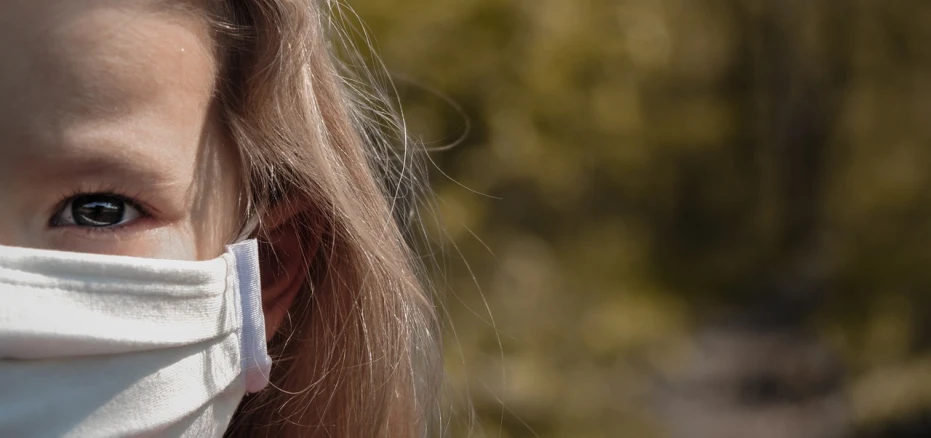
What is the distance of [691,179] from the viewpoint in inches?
202

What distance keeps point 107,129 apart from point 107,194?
85mm

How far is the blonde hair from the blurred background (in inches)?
12.5

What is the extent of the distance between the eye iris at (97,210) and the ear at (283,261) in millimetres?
271

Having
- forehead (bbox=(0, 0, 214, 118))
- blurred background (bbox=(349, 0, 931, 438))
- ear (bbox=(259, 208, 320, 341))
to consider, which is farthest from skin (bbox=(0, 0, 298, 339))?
blurred background (bbox=(349, 0, 931, 438))

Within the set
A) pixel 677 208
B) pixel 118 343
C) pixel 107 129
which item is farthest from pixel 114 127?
pixel 677 208

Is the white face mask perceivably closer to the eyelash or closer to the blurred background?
the eyelash

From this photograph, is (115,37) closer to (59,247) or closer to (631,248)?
(59,247)

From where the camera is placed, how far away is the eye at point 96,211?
114 cm

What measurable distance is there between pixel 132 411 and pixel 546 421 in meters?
1.98

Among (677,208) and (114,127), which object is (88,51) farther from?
(677,208)

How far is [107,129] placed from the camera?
1.11 m

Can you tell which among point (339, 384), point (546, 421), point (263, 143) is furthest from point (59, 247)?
point (546, 421)

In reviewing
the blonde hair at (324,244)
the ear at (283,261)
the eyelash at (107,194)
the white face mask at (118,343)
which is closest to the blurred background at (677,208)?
the blonde hair at (324,244)

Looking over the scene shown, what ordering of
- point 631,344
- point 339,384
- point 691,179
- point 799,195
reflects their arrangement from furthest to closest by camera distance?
point 799,195
point 691,179
point 631,344
point 339,384
